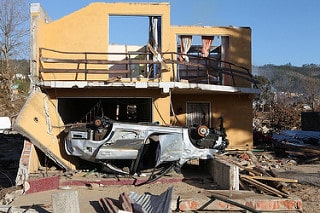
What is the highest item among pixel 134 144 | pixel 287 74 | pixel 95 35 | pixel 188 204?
pixel 287 74

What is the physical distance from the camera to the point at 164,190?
12.1 metres

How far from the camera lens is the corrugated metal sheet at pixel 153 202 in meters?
A: 9.18

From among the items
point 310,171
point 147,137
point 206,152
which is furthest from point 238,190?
point 310,171

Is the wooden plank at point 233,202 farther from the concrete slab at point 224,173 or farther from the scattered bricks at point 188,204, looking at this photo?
the concrete slab at point 224,173

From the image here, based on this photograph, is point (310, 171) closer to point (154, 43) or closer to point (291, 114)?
point (154, 43)

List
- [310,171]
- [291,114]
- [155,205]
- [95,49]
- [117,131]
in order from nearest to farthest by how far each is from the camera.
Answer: [155,205] < [117,131] < [310,171] < [95,49] < [291,114]

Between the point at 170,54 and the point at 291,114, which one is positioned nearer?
the point at 170,54

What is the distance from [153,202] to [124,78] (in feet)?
22.3

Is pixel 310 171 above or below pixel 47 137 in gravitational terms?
below

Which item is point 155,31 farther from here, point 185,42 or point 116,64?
point 185,42

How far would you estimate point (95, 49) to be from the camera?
54.1 feet

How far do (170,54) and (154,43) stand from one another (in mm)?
816

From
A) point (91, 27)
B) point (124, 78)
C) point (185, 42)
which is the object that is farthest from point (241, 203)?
point (185, 42)

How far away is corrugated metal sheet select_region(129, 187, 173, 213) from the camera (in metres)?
9.18
